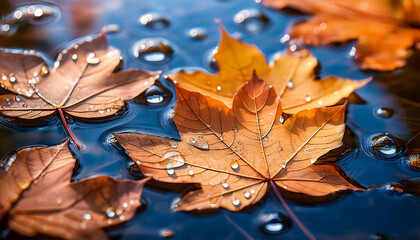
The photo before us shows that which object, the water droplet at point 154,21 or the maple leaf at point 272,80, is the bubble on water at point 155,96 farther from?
the water droplet at point 154,21

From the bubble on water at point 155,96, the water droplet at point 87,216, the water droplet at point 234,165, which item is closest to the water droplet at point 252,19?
the bubble on water at point 155,96

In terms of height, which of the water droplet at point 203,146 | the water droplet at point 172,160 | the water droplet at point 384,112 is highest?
the water droplet at point 384,112

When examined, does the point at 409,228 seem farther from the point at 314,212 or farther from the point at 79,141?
the point at 79,141

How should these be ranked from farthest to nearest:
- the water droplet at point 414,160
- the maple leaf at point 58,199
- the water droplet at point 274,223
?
the water droplet at point 414,160
the water droplet at point 274,223
the maple leaf at point 58,199

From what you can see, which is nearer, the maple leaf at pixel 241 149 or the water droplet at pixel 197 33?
the maple leaf at pixel 241 149

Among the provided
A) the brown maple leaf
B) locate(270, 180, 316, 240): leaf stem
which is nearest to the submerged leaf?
the brown maple leaf

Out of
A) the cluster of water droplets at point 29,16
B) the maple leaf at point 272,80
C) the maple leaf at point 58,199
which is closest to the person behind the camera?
the maple leaf at point 58,199

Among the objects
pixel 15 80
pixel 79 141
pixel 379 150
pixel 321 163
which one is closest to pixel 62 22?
pixel 15 80

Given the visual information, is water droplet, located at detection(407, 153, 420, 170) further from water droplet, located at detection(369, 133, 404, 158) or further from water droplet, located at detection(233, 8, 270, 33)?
water droplet, located at detection(233, 8, 270, 33)
